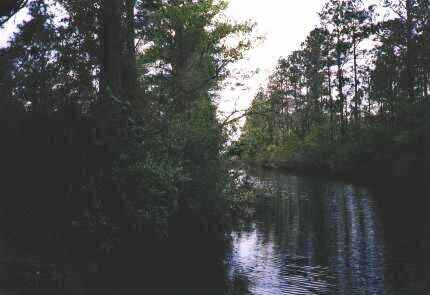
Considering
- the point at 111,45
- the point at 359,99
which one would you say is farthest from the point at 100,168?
the point at 359,99

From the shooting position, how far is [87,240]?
11773 mm

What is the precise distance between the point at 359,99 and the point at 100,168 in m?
48.7

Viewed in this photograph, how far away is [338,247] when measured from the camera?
53.4ft

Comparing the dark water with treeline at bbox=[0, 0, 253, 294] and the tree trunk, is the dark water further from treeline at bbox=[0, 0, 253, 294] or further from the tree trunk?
the tree trunk

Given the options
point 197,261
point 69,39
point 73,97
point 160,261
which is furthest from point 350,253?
point 69,39

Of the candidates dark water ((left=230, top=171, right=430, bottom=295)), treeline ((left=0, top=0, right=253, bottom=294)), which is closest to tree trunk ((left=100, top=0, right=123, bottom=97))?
treeline ((left=0, top=0, right=253, bottom=294))

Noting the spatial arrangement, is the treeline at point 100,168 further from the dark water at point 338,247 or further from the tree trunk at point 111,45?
the dark water at point 338,247

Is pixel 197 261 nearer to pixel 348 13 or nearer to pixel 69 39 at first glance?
pixel 69 39

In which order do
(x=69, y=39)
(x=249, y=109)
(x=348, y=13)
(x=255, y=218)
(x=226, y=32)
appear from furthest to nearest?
(x=348, y=13) < (x=226, y=32) < (x=255, y=218) < (x=249, y=109) < (x=69, y=39)

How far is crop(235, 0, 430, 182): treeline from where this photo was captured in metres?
31.2

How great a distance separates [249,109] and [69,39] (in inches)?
335

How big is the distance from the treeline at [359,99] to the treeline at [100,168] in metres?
3.55

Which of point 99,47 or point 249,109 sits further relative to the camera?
point 249,109

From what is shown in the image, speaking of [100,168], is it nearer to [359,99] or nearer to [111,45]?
[111,45]
